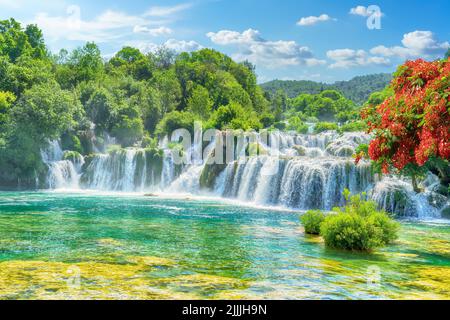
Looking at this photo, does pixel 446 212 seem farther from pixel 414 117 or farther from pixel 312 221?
pixel 414 117

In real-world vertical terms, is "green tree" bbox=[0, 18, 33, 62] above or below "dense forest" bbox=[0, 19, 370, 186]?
above

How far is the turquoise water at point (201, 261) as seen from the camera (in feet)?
28.1

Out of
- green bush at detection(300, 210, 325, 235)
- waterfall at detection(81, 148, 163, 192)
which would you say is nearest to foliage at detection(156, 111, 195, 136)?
waterfall at detection(81, 148, 163, 192)

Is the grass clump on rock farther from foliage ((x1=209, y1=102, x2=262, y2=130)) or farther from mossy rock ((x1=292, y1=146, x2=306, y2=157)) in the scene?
foliage ((x1=209, y1=102, x2=262, y2=130))

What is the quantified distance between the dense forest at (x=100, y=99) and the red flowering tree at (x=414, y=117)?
3439 cm

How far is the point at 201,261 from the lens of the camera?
38.4ft

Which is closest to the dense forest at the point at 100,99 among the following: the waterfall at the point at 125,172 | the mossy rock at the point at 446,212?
the waterfall at the point at 125,172

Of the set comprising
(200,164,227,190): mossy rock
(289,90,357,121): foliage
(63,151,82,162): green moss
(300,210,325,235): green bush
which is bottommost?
(300,210,325,235): green bush

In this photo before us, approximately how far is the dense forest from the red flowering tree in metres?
34.4

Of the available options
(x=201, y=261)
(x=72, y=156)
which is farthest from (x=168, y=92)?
(x=201, y=261)

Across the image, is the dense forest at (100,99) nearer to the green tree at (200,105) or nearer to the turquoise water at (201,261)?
the green tree at (200,105)

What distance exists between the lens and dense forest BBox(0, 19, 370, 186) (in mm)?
40031

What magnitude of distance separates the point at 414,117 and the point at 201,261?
245 inches
